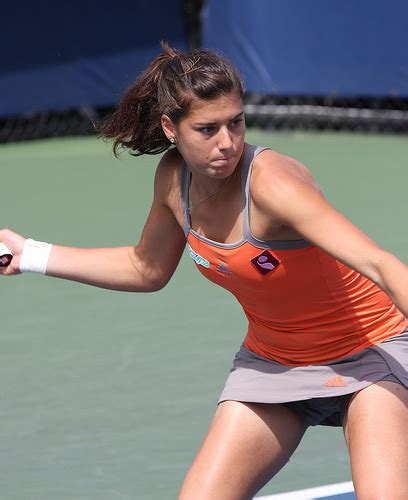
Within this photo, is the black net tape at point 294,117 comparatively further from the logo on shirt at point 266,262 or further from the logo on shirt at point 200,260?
the logo on shirt at point 266,262

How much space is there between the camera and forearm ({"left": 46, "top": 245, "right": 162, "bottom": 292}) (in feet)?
11.4

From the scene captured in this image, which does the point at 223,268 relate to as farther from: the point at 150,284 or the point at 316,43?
the point at 316,43

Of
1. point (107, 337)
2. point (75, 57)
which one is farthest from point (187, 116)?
point (75, 57)

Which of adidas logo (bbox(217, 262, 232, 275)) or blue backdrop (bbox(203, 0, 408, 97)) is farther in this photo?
blue backdrop (bbox(203, 0, 408, 97))

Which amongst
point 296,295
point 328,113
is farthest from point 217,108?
point 328,113

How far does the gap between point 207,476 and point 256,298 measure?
49 centimetres

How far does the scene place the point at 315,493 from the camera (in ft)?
11.4

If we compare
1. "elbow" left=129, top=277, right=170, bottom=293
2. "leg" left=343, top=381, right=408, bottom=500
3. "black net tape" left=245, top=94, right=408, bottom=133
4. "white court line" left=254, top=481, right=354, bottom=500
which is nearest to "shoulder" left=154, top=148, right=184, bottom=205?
"elbow" left=129, top=277, right=170, bottom=293

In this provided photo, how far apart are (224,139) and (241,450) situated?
835 millimetres

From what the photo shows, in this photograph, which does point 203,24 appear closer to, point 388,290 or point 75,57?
point 75,57

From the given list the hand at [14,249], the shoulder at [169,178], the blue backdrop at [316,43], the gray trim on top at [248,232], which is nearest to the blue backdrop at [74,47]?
the blue backdrop at [316,43]

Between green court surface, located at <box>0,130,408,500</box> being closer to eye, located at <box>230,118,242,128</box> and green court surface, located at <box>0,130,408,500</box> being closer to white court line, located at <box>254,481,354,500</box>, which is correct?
white court line, located at <box>254,481,354,500</box>

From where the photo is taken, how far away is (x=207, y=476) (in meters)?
3.00

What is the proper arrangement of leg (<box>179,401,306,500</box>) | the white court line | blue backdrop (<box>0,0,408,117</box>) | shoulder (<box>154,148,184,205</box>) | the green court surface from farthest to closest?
blue backdrop (<box>0,0,408,117</box>)
the green court surface
the white court line
shoulder (<box>154,148,184,205</box>)
leg (<box>179,401,306,500</box>)
